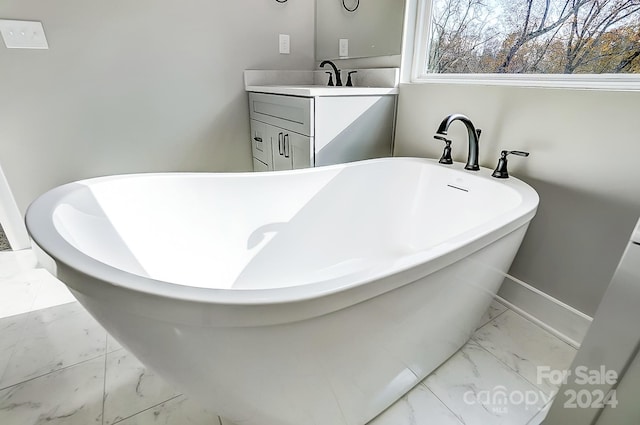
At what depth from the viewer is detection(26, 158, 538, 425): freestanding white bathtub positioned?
548mm

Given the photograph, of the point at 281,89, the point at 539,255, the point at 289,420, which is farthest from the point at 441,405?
the point at 281,89

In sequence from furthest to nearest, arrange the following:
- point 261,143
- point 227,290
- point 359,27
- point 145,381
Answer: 1. point 261,143
2. point 359,27
3. point 145,381
4. point 227,290

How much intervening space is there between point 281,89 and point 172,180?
79cm

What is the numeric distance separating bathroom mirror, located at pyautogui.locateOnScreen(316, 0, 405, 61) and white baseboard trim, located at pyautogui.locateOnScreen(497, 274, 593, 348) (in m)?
1.34

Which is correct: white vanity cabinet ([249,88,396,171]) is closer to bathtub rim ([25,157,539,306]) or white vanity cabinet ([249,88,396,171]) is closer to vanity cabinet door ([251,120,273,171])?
vanity cabinet door ([251,120,273,171])

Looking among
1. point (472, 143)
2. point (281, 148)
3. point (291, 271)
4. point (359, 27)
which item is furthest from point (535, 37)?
point (291, 271)

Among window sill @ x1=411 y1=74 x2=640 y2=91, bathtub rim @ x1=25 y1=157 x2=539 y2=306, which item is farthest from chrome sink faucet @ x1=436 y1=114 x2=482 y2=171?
bathtub rim @ x1=25 y1=157 x2=539 y2=306

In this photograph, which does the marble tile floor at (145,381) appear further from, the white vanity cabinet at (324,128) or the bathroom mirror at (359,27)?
the bathroom mirror at (359,27)

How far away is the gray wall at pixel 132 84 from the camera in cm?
159

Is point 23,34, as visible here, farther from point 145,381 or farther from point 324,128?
point 145,381

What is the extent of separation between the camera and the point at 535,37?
1263mm

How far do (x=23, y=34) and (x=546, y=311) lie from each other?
268 cm

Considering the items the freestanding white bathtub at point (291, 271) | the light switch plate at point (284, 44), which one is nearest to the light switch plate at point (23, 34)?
the freestanding white bathtub at point (291, 271)

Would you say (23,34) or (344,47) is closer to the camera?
(23,34)
